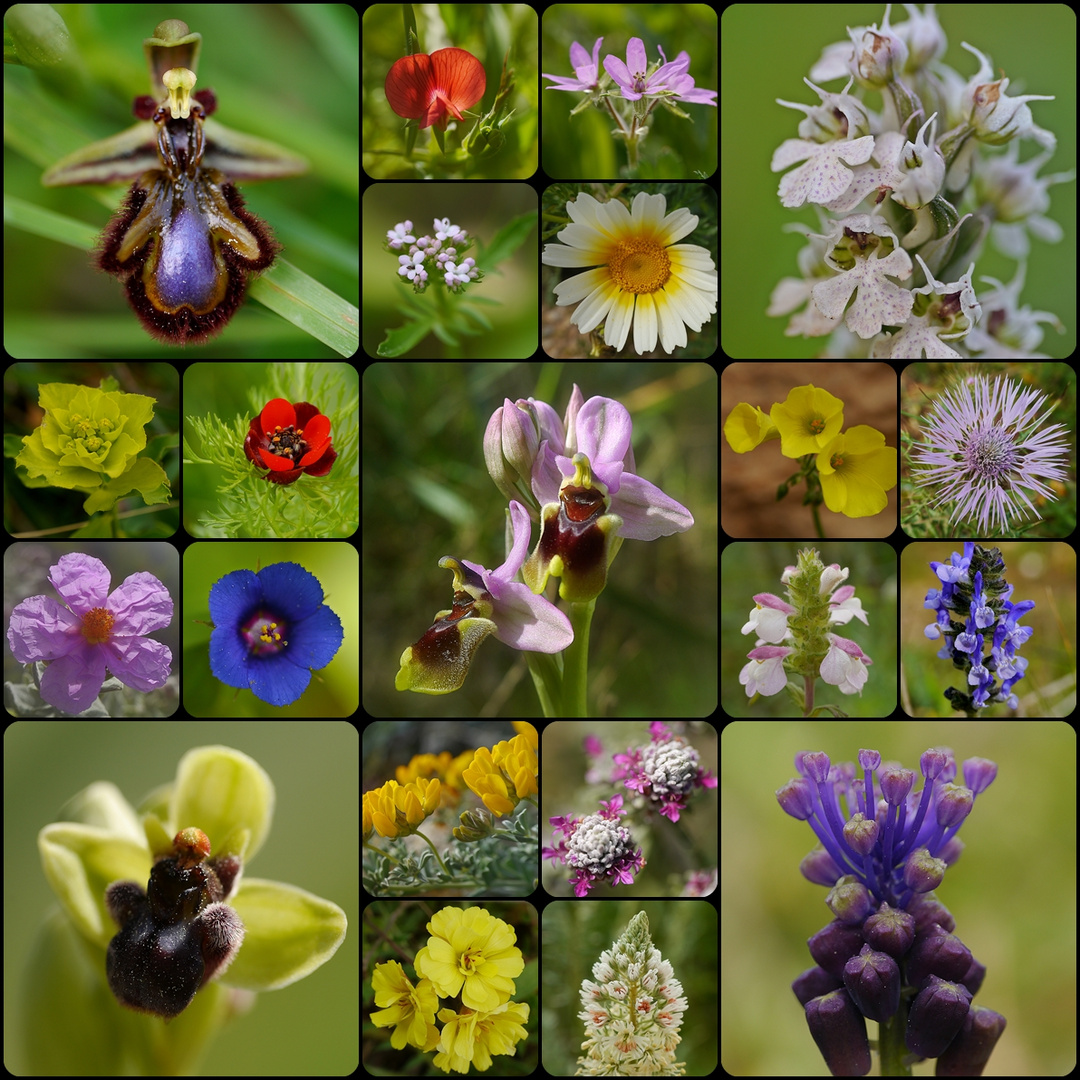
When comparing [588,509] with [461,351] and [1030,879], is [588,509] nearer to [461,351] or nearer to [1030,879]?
[461,351]

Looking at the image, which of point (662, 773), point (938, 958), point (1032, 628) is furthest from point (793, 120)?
point (938, 958)

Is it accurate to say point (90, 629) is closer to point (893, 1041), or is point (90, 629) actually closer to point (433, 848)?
point (433, 848)

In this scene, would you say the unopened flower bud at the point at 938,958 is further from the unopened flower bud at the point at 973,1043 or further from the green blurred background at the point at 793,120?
the green blurred background at the point at 793,120

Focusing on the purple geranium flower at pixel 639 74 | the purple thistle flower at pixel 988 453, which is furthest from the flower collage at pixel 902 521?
the purple geranium flower at pixel 639 74

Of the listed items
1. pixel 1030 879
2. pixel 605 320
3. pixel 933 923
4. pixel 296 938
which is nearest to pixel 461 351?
pixel 605 320

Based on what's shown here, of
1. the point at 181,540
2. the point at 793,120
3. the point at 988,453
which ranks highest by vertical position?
the point at 793,120
